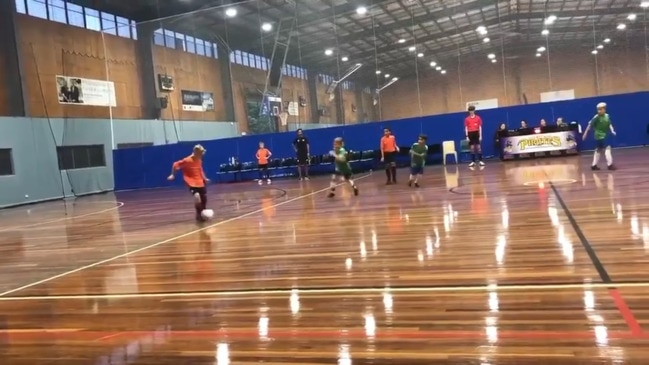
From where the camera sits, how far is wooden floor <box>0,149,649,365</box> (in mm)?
3186

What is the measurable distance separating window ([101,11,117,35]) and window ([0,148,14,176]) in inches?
308

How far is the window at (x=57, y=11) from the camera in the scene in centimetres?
2241

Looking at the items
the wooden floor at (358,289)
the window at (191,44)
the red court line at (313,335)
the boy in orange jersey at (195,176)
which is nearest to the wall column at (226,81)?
the window at (191,44)

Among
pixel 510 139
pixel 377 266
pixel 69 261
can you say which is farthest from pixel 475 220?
pixel 510 139

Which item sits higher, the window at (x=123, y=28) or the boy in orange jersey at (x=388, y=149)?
the window at (x=123, y=28)

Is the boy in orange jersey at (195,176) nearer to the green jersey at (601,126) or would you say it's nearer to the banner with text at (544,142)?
the green jersey at (601,126)

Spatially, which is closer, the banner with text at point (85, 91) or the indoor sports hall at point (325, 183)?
the indoor sports hall at point (325, 183)

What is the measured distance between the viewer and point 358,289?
4.45m

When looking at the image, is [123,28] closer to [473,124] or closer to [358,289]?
[473,124]

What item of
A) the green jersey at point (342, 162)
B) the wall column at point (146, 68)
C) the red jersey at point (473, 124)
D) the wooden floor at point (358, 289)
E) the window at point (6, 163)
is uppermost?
the wall column at point (146, 68)

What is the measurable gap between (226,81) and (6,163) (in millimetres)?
10317

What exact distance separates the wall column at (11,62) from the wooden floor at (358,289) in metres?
13.9

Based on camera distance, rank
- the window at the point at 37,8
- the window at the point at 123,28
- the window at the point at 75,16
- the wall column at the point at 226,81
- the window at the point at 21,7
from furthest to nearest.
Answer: the wall column at the point at 226,81, the window at the point at 123,28, the window at the point at 75,16, the window at the point at 37,8, the window at the point at 21,7

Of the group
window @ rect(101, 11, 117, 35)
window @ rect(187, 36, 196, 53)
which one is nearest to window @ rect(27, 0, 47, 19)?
window @ rect(101, 11, 117, 35)
